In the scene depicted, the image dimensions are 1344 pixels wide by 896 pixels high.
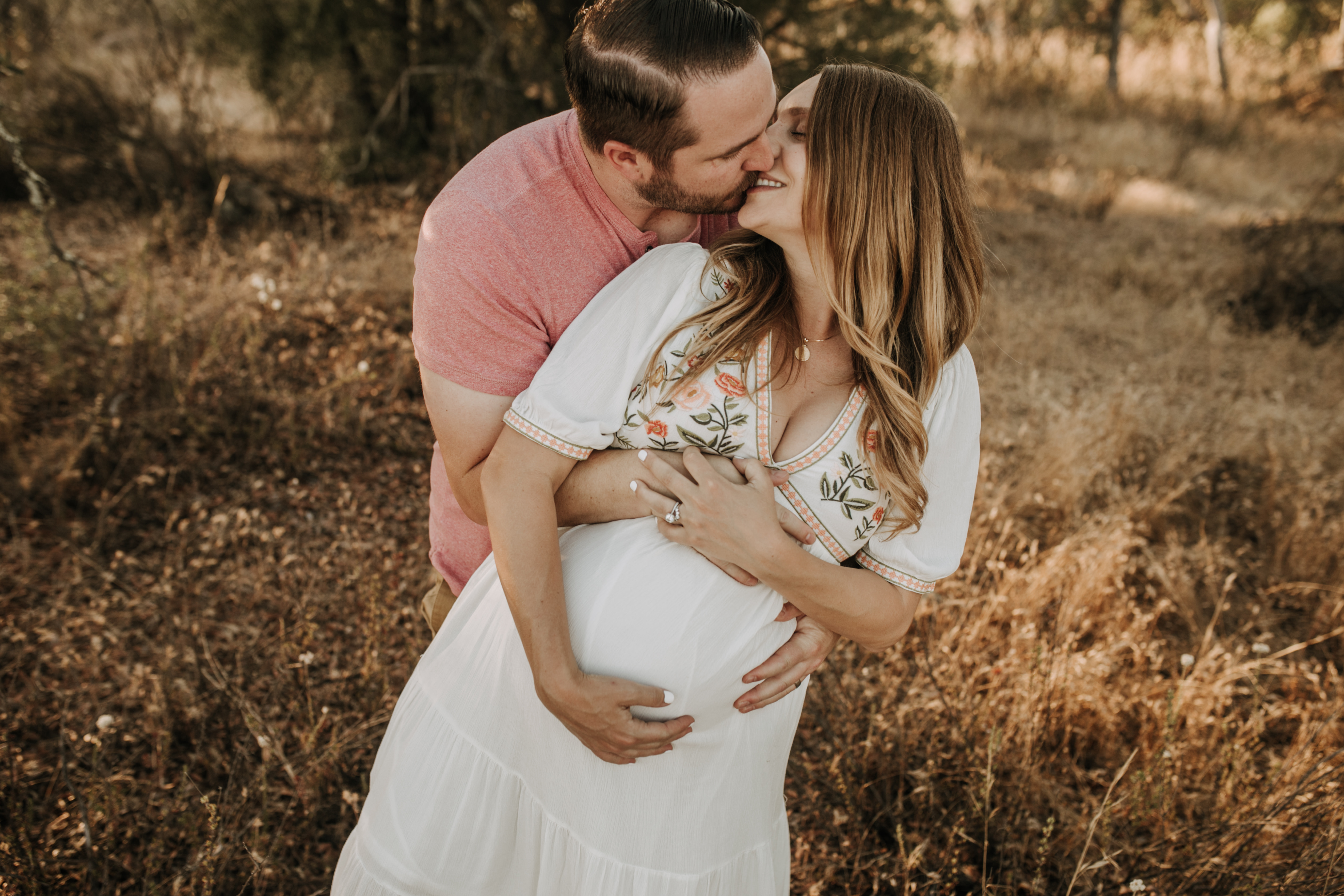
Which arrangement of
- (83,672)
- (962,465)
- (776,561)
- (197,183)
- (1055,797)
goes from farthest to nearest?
(197,183), (83,672), (1055,797), (962,465), (776,561)

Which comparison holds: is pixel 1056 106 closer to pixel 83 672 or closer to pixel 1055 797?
pixel 1055 797

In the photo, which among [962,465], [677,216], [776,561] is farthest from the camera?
[677,216]

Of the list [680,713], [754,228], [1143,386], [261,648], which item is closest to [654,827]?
[680,713]

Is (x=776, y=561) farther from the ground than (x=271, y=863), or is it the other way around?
(x=776, y=561)

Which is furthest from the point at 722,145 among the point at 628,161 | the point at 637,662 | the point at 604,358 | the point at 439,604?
the point at 439,604

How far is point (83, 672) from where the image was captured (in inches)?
104

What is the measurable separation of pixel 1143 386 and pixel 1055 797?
9.08 feet

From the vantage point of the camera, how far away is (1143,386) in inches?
169

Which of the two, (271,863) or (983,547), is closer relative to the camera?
(271,863)

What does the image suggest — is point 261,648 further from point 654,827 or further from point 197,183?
point 197,183

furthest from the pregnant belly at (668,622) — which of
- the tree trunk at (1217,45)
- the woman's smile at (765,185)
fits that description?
the tree trunk at (1217,45)

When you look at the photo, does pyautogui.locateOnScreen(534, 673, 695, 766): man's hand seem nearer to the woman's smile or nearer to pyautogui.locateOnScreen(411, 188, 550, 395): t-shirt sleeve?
pyautogui.locateOnScreen(411, 188, 550, 395): t-shirt sleeve

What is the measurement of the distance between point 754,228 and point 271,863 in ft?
6.88

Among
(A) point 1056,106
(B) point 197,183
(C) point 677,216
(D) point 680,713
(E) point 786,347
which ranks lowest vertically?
(A) point 1056,106
